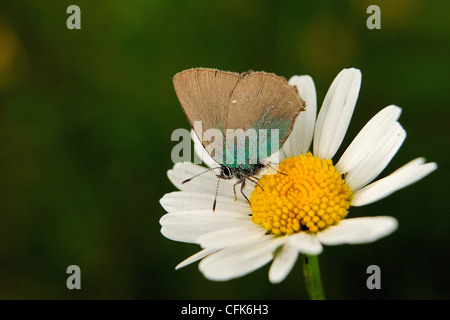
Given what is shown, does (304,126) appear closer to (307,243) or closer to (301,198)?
(301,198)

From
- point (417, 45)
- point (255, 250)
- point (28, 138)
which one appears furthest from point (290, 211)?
point (28, 138)

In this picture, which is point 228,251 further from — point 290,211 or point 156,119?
point 156,119

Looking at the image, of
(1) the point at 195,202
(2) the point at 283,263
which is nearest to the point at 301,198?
(2) the point at 283,263

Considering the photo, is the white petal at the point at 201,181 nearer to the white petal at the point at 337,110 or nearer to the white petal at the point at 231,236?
the white petal at the point at 231,236

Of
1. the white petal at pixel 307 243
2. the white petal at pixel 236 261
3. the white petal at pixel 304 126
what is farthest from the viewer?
the white petal at pixel 304 126

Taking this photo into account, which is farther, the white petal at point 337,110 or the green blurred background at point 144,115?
the green blurred background at point 144,115

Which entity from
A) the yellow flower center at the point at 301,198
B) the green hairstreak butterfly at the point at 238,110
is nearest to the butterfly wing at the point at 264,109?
the green hairstreak butterfly at the point at 238,110
